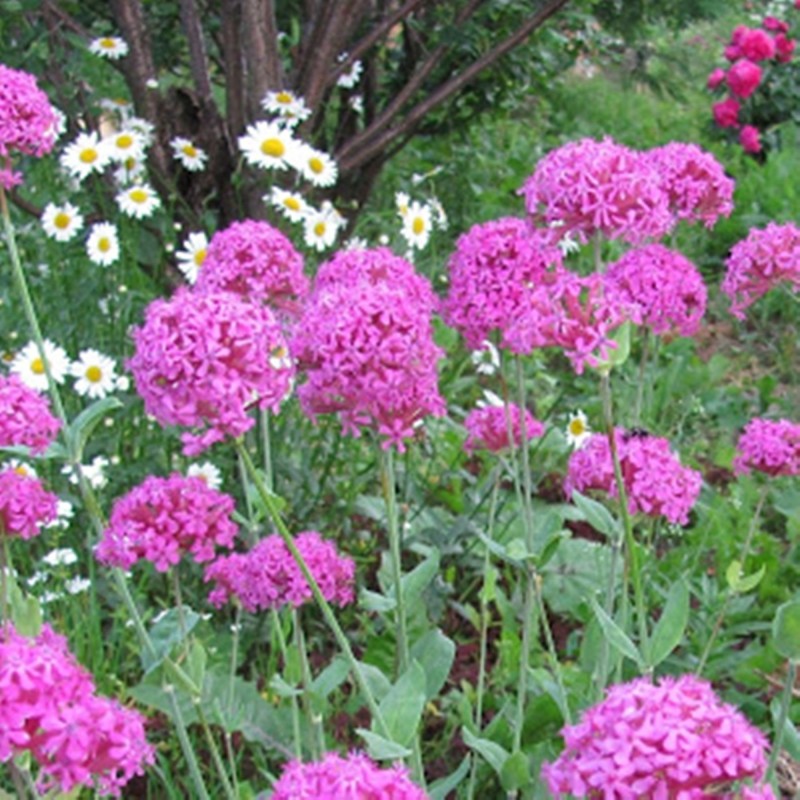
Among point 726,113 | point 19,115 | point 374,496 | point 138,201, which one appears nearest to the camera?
point 19,115

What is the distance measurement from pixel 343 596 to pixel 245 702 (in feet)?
1.58

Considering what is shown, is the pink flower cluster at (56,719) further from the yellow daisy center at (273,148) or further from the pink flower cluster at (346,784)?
the yellow daisy center at (273,148)

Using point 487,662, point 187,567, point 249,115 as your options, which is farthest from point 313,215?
point 487,662

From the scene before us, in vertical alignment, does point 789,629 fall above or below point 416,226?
below

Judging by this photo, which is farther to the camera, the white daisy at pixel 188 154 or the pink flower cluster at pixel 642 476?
the white daisy at pixel 188 154

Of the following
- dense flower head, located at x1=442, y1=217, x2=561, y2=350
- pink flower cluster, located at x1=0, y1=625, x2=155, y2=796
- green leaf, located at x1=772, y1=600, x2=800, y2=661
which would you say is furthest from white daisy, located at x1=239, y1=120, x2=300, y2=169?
pink flower cluster, located at x1=0, y1=625, x2=155, y2=796

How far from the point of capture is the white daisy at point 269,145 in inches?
127

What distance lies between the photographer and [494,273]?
1800 millimetres

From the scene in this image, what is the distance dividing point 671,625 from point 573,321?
0.41 m

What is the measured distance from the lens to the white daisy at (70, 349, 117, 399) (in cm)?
300

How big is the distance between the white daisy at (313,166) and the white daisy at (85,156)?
482 mm

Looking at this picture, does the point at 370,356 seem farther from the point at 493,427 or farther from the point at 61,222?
the point at 61,222

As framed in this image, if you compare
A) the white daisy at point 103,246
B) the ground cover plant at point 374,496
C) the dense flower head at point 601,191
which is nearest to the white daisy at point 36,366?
the ground cover plant at point 374,496

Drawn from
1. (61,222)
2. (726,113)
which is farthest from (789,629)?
(726,113)
